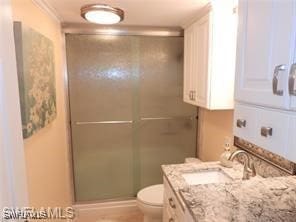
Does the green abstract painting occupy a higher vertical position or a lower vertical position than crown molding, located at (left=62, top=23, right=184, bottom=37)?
lower

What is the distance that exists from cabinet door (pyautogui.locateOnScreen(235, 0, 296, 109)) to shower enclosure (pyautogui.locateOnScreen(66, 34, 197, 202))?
1.68m

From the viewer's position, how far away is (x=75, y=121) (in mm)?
2586

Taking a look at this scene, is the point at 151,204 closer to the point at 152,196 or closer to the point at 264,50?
the point at 152,196

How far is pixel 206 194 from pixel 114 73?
1.83 metres

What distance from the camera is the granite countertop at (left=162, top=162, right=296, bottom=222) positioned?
96 centimetres

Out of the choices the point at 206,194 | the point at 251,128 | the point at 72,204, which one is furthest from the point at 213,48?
the point at 72,204

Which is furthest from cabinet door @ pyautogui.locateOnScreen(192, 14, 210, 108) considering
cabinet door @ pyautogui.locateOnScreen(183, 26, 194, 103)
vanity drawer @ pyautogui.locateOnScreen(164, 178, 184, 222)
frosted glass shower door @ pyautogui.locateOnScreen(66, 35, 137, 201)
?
frosted glass shower door @ pyautogui.locateOnScreen(66, 35, 137, 201)

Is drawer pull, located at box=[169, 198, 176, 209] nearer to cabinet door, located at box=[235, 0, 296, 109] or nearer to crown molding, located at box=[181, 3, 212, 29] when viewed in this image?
cabinet door, located at box=[235, 0, 296, 109]

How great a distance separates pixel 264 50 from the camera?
84 centimetres

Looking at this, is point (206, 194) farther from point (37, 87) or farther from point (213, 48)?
point (37, 87)

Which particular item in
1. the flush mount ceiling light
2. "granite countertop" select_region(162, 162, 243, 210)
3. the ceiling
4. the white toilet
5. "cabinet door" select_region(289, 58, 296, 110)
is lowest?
the white toilet

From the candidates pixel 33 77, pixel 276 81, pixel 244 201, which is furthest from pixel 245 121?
Answer: pixel 33 77

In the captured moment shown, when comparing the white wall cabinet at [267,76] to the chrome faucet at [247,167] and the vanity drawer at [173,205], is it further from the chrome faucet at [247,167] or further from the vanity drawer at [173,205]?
the vanity drawer at [173,205]

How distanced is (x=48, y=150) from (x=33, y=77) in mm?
661
